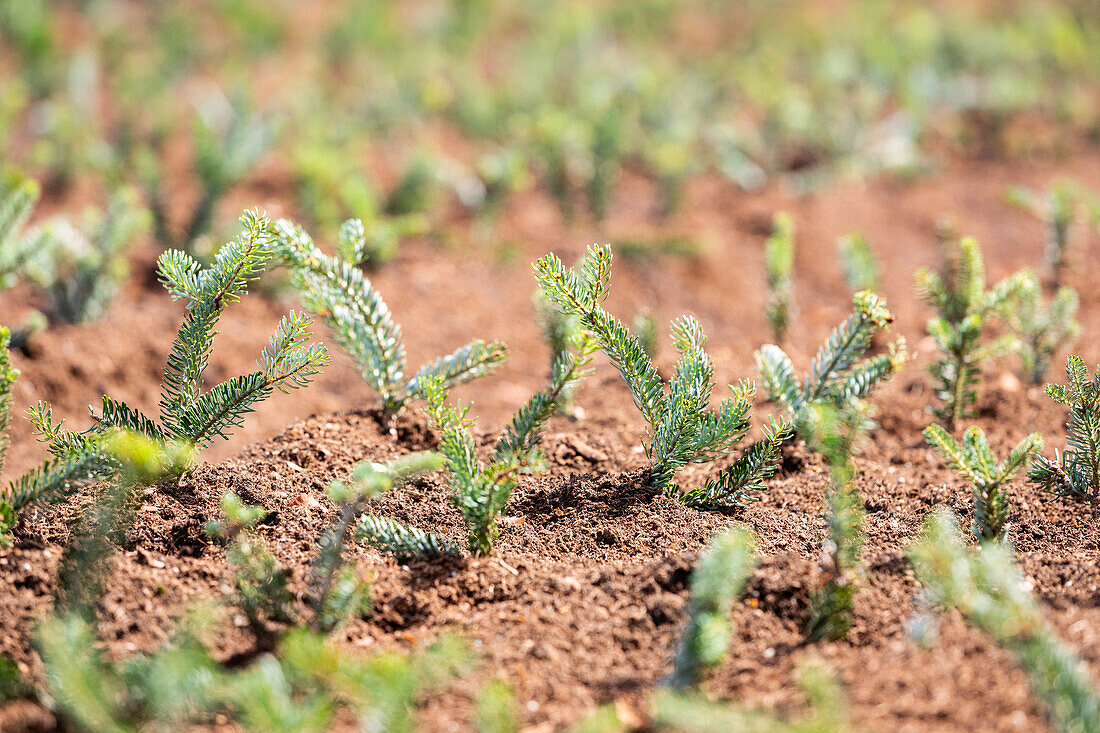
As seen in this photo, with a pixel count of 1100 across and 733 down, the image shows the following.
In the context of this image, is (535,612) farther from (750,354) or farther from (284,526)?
(750,354)

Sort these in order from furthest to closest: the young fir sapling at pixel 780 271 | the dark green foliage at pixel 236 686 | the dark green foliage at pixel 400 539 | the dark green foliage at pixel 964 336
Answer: the young fir sapling at pixel 780 271, the dark green foliage at pixel 964 336, the dark green foliage at pixel 400 539, the dark green foliage at pixel 236 686

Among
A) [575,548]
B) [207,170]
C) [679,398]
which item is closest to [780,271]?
[679,398]

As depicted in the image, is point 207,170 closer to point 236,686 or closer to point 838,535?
point 236,686

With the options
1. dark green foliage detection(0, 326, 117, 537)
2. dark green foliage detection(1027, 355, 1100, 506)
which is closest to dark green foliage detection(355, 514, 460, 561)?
dark green foliage detection(0, 326, 117, 537)

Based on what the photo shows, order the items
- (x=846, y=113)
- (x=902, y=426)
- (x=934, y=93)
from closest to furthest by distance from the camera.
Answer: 1. (x=902, y=426)
2. (x=846, y=113)
3. (x=934, y=93)

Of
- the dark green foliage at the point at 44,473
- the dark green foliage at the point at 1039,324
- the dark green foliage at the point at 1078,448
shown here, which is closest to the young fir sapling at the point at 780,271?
the dark green foliage at the point at 1039,324

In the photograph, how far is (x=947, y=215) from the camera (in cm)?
450

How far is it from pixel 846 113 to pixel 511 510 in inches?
150

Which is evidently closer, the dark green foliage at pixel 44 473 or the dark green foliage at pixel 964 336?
the dark green foliage at pixel 44 473

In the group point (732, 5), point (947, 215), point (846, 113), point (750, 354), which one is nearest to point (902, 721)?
point (750, 354)

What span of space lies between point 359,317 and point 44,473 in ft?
2.34

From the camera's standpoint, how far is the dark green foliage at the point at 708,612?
1.47m

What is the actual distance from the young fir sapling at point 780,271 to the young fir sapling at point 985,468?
3.61 feet

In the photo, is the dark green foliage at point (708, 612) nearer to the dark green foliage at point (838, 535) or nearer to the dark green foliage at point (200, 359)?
the dark green foliage at point (838, 535)
